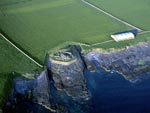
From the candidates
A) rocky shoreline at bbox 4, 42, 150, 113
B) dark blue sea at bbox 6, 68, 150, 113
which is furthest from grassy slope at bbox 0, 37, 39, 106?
dark blue sea at bbox 6, 68, 150, 113

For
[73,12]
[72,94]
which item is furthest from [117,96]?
[73,12]

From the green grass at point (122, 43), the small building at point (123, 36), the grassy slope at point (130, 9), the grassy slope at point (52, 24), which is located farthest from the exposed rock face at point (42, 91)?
the grassy slope at point (130, 9)

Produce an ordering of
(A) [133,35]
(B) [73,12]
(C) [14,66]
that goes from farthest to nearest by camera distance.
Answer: (B) [73,12]
(A) [133,35]
(C) [14,66]

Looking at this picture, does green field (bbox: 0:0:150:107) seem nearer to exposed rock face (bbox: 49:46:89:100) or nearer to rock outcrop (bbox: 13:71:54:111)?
rock outcrop (bbox: 13:71:54:111)

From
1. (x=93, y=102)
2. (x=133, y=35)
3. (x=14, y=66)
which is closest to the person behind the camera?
(x=93, y=102)

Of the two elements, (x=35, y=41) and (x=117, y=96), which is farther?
(x=35, y=41)

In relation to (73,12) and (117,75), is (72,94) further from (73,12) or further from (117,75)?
(73,12)

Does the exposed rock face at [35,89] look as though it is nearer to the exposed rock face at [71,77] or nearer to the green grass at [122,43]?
the exposed rock face at [71,77]
